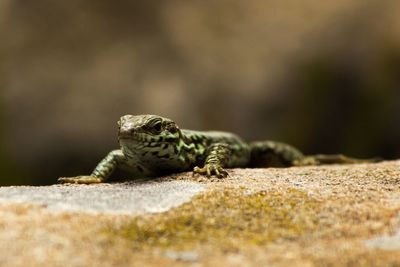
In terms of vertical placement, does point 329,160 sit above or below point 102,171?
above

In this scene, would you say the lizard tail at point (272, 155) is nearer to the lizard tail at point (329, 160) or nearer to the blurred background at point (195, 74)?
the lizard tail at point (329, 160)

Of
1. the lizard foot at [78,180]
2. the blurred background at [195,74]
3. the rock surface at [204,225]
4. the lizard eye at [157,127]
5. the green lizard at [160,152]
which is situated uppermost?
the blurred background at [195,74]

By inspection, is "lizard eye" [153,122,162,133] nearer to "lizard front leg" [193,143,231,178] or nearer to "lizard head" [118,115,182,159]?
"lizard head" [118,115,182,159]

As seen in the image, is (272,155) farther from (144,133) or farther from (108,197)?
(108,197)

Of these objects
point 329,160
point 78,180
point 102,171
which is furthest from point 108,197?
point 329,160

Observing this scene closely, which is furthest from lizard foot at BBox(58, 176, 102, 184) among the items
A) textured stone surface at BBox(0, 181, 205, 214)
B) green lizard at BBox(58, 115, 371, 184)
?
textured stone surface at BBox(0, 181, 205, 214)

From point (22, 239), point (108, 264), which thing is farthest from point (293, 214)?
point (22, 239)

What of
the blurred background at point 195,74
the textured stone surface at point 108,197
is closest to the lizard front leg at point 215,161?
the textured stone surface at point 108,197
